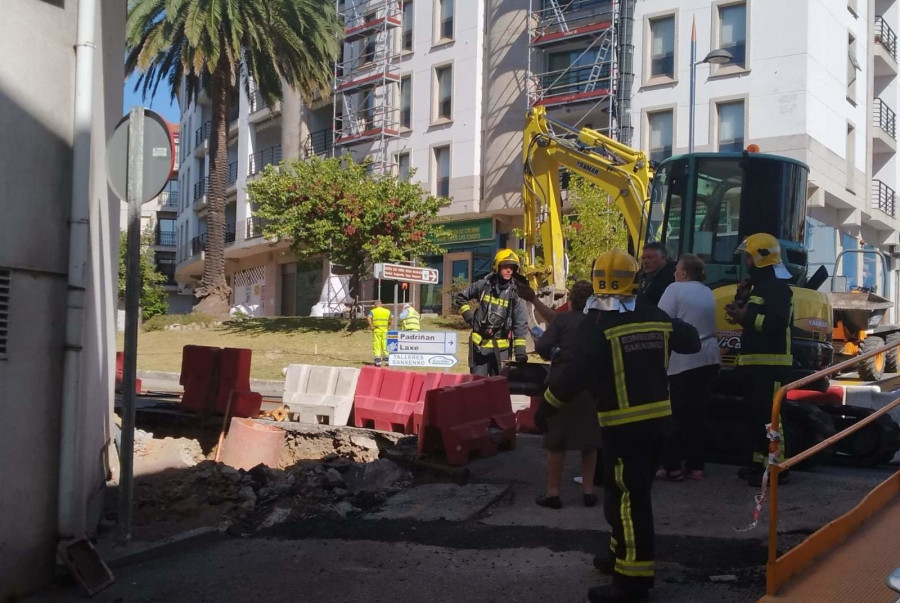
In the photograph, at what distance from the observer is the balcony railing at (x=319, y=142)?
4272 cm

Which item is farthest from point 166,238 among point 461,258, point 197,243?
point 461,258

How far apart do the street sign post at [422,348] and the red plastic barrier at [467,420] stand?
595 centimetres

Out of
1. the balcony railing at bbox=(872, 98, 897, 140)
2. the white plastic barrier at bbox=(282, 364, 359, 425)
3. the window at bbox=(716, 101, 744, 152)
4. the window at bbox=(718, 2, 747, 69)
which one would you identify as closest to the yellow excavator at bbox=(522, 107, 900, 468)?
the white plastic barrier at bbox=(282, 364, 359, 425)

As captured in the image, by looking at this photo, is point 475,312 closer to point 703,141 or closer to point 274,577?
point 274,577

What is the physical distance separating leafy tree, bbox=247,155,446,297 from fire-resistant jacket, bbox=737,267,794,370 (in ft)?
68.8

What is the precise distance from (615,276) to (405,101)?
3411 cm

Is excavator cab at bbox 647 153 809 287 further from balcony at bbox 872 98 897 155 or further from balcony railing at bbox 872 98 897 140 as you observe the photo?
balcony railing at bbox 872 98 897 140

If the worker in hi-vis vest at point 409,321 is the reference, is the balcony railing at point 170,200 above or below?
above

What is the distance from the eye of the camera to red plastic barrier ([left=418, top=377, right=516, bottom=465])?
774 cm

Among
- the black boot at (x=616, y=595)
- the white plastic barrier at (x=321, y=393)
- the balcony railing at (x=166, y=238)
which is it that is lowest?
the black boot at (x=616, y=595)

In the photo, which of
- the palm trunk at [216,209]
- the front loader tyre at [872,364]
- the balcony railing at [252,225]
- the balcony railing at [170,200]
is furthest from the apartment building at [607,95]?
the balcony railing at [170,200]

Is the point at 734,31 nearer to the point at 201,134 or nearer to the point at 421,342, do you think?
the point at 421,342

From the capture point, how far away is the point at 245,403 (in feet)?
33.3

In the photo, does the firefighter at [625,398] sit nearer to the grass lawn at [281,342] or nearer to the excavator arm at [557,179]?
the excavator arm at [557,179]
